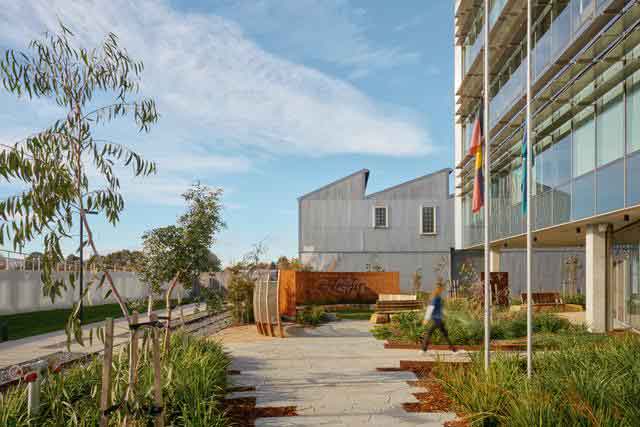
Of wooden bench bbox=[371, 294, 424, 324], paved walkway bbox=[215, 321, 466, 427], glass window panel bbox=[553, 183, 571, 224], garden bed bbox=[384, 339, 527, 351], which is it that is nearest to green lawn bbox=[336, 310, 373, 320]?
wooden bench bbox=[371, 294, 424, 324]

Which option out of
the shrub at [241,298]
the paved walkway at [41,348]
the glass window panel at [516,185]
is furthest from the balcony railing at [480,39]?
the paved walkway at [41,348]

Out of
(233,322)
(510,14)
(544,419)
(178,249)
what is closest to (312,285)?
(233,322)

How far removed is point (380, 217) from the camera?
4088 cm

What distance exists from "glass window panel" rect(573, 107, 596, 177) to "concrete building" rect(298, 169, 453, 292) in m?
22.6

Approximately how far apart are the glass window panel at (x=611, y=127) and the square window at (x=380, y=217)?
24.6 meters

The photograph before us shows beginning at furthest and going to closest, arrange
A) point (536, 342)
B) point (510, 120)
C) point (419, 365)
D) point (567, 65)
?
point (510, 120) → point (567, 65) → point (536, 342) → point (419, 365)

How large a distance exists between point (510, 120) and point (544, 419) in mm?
19642

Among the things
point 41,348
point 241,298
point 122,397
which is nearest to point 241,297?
point 241,298

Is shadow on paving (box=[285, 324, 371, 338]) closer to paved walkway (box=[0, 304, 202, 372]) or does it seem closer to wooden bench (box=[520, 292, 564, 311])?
paved walkway (box=[0, 304, 202, 372])

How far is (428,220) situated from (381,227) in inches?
128

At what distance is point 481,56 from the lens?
1034 inches

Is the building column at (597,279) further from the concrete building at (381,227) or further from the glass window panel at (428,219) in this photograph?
the glass window panel at (428,219)

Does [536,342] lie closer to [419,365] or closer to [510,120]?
[419,365]

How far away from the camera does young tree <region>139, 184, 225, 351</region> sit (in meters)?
11.5
